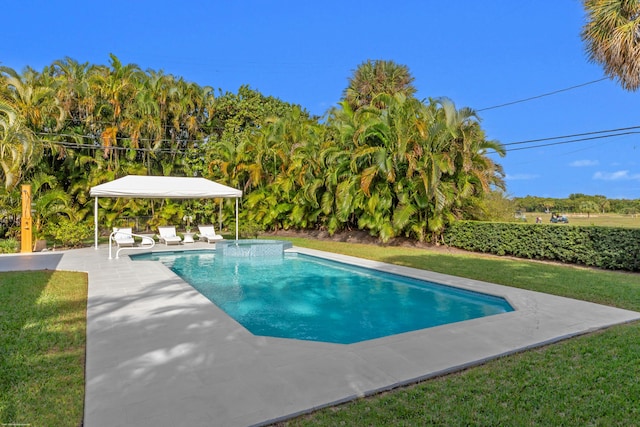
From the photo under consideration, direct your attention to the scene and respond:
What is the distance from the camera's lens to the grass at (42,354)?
312 centimetres

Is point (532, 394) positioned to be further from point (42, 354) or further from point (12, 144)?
point (12, 144)

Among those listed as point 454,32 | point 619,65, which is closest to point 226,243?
point 619,65

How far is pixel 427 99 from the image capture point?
1608 centimetres

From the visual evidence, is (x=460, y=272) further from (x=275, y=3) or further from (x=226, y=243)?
(x=275, y=3)

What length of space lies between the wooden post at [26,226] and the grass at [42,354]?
22.7 ft

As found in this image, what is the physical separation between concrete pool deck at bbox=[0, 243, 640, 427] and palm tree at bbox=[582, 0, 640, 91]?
5510 mm

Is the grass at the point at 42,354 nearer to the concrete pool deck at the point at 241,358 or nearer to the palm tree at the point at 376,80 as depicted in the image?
the concrete pool deck at the point at 241,358

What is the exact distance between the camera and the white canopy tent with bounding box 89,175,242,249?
14102mm

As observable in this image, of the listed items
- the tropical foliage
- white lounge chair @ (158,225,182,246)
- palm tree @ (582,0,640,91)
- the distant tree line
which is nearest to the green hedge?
the tropical foliage

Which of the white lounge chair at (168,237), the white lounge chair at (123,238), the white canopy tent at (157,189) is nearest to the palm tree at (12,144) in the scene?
the white canopy tent at (157,189)

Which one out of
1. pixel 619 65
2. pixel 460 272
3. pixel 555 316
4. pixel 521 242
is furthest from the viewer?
pixel 521 242

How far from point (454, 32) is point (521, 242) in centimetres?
1783

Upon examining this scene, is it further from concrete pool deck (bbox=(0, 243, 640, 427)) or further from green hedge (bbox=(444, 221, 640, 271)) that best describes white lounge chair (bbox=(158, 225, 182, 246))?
green hedge (bbox=(444, 221, 640, 271))

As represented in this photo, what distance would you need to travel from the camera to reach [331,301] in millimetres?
8211
